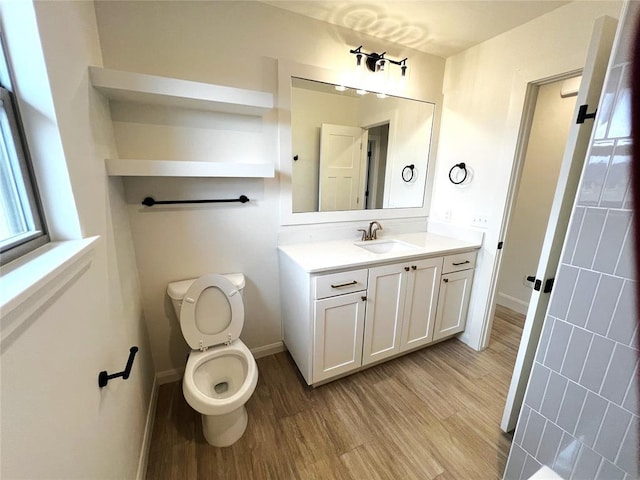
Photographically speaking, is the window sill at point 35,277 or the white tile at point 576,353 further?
the white tile at point 576,353

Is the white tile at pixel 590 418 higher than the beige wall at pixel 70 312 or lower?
lower

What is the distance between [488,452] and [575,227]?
1.30 m

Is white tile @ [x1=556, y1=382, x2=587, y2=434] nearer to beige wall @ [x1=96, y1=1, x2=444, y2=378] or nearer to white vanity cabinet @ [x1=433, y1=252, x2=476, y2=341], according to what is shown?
white vanity cabinet @ [x1=433, y1=252, x2=476, y2=341]

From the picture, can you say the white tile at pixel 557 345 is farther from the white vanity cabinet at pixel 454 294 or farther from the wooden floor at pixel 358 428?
the white vanity cabinet at pixel 454 294

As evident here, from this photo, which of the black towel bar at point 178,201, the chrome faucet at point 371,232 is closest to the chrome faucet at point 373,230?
the chrome faucet at point 371,232

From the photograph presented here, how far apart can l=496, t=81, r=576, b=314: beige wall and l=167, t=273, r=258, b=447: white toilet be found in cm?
242

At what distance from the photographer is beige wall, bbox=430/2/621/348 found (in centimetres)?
157

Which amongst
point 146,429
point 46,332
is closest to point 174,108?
point 46,332

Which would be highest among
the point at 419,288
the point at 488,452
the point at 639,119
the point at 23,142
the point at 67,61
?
the point at 67,61

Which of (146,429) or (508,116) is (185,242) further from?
(508,116)

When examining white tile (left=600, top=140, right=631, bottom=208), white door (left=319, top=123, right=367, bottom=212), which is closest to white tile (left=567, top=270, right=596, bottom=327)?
white tile (left=600, top=140, right=631, bottom=208)

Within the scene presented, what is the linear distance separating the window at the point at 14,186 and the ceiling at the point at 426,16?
4.87 ft

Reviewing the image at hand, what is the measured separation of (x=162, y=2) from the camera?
1.39 meters

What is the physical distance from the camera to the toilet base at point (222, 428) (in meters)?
1.39
